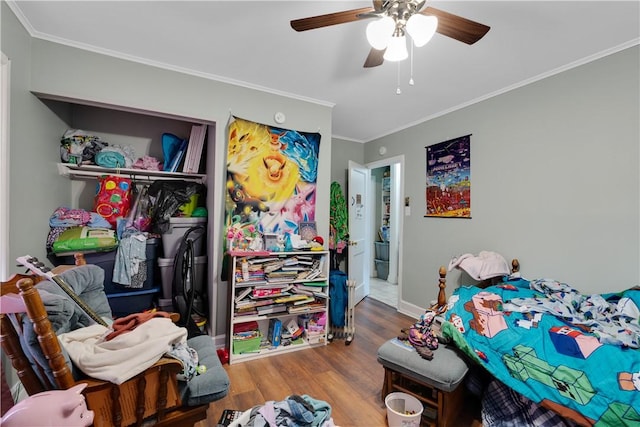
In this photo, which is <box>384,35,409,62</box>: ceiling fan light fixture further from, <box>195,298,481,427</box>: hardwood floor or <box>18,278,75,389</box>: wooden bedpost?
<box>195,298,481,427</box>: hardwood floor

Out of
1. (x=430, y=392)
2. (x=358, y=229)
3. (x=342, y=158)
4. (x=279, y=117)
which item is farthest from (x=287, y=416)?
(x=342, y=158)

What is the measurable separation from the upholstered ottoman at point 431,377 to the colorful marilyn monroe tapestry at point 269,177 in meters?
1.49

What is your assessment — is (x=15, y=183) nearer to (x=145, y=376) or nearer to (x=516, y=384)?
(x=145, y=376)

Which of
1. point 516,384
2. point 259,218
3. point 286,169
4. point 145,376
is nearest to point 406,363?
point 516,384

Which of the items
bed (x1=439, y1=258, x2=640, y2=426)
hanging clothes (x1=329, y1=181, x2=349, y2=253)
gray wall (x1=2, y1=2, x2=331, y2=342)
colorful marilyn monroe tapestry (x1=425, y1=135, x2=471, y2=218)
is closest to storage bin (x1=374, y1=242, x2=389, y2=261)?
hanging clothes (x1=329, y1=181, x2=349, y2=253)

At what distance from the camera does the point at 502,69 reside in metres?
2.21

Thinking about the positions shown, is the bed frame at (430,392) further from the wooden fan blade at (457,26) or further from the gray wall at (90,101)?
the wooden fan blade at (457,26)

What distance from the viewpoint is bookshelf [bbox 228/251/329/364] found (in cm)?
234

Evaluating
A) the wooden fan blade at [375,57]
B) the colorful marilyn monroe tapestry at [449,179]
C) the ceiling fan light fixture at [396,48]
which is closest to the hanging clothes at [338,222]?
the colorful marilyn monroe tapestry at [449,179]

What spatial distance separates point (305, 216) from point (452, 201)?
65.3 inches

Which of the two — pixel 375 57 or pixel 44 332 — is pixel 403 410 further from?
pixel 375 57

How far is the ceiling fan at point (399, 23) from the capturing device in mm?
1218

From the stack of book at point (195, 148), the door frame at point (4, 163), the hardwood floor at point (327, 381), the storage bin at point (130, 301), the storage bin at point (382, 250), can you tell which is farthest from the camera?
the storage bin at point (382, 250)

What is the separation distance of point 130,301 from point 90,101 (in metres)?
1.66
